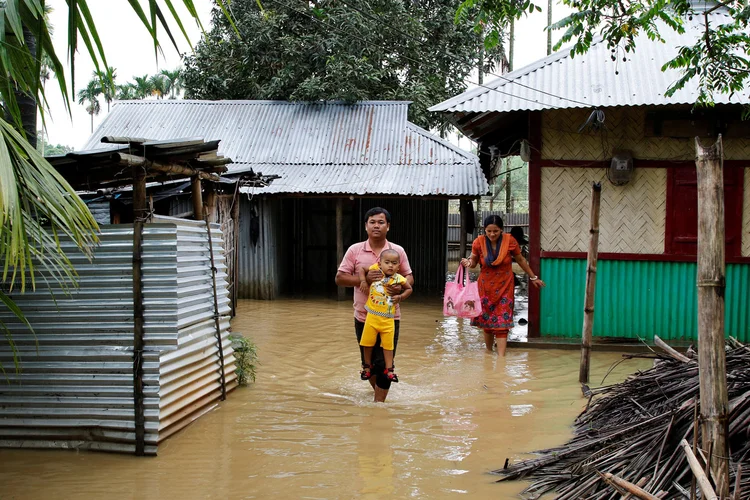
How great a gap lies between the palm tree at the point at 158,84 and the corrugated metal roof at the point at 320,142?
16461mm

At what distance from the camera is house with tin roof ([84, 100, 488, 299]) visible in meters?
13.7

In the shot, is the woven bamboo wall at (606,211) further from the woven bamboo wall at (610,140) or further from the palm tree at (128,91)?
the palm tree at (128,91)

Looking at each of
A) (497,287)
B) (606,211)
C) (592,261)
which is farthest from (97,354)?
(606,211)

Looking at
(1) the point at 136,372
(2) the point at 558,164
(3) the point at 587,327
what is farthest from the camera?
(2) the point at 558,164

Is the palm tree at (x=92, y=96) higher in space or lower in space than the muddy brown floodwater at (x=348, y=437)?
higher

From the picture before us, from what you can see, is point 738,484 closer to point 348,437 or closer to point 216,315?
point 348,437

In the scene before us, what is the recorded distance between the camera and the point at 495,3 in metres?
7.49

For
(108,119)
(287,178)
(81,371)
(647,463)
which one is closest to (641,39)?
(287,178)

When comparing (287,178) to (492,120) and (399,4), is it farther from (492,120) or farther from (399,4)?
(399,4)

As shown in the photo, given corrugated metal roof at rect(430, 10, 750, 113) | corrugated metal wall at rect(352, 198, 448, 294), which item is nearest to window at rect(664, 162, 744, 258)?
corrugated metal roof at rect(430, 10, 750, 113)

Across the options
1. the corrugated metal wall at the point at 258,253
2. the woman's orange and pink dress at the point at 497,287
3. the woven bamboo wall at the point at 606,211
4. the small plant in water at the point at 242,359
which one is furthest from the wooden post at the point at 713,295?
the corrugated metal wall at the point at 258,253

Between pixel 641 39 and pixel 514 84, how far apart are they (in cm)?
232

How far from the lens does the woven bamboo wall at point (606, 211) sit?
29.0 ft

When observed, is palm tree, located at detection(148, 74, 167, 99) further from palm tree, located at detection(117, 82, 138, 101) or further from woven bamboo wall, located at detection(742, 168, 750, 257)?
woven bamboo wall, located at detection(742, 168, 750, 257)
